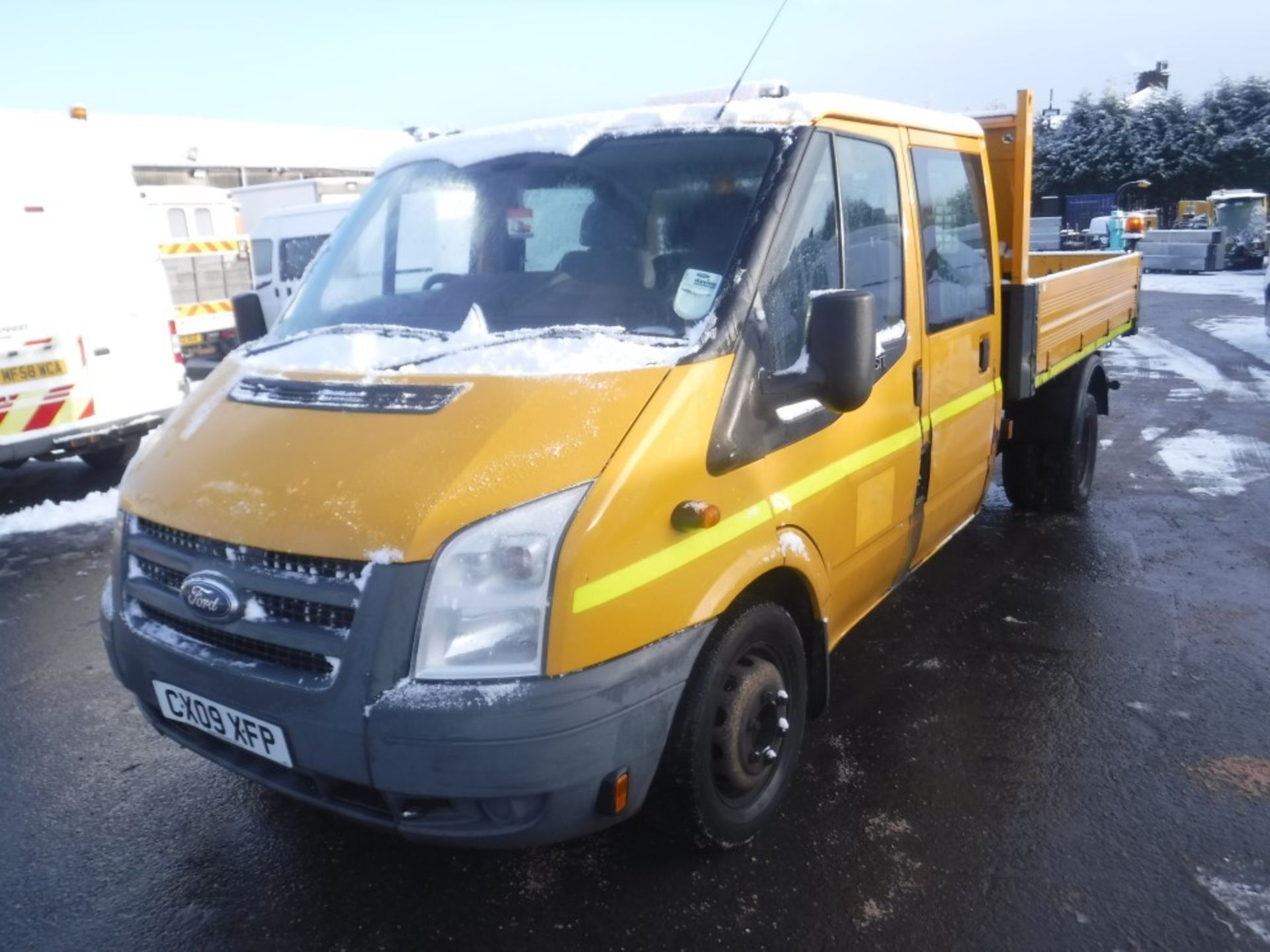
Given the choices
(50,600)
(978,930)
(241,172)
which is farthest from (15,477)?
(241,172)

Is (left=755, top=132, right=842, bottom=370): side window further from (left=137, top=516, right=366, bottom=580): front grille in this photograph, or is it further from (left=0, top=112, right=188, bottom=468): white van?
(left=0, top=112, right=188, bottom=468): white van

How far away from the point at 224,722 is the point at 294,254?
40.6ft

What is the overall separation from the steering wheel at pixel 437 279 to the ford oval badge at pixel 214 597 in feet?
4.18

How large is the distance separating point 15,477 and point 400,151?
6.39 metres

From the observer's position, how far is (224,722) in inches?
102

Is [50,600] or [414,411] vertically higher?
[414,411]

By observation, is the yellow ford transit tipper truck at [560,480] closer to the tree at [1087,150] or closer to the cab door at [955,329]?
the cab door at [955,329]

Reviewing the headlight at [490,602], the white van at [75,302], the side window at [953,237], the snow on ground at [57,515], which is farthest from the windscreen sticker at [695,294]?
the white van at [75,302]

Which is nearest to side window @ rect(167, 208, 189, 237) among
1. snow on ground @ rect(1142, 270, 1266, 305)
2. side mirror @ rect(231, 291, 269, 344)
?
side mirror @ rect(231, 291, 269, 344)

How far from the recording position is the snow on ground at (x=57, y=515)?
6688 millimetres

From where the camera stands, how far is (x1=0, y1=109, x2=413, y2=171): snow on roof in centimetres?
1894

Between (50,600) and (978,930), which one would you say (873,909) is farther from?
(50,600)

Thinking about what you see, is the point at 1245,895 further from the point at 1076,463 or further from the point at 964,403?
the point at 1076,463

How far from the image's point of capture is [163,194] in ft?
49.9
